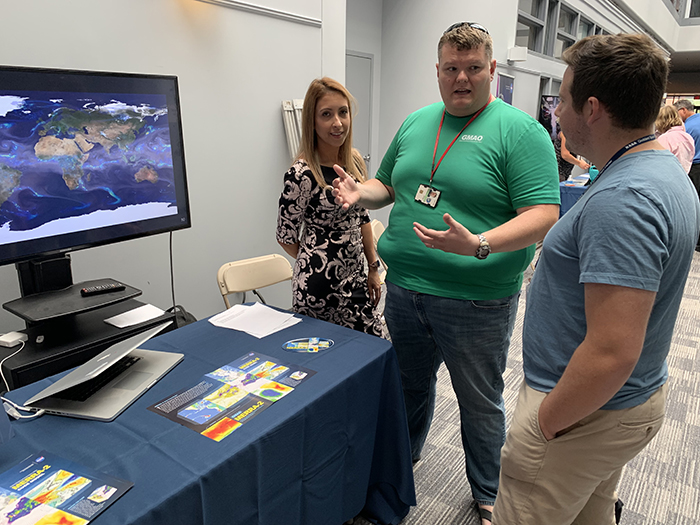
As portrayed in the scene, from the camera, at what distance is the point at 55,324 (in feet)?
5.20

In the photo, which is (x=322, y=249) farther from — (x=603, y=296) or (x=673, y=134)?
(x=673, y=134)

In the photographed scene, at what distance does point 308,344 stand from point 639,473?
163cm

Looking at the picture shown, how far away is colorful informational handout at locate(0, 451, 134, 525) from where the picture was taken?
2.71ft

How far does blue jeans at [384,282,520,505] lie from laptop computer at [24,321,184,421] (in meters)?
0.78

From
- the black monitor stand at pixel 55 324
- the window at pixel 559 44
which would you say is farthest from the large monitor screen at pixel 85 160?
the window at pixel 559 44

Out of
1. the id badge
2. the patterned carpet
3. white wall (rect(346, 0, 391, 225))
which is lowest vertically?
the patterned carpet

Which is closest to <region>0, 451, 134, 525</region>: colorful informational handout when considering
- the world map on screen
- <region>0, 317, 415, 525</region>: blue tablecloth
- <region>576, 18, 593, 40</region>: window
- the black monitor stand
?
<region>0, 317, 415, 525</region>: blue tablecloth

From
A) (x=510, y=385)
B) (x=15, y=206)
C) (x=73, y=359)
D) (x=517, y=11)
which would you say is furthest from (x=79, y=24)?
(x=517, y=11)

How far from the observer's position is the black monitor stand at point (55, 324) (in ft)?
4.62

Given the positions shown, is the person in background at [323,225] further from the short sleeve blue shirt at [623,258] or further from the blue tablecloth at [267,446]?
the short sleeve blue shirt at [623,258]

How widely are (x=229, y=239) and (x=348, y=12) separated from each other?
2901 millimetres

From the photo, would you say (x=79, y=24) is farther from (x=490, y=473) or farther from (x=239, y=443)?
(x=490, y=473)

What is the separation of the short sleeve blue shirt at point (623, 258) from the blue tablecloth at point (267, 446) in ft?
1.79

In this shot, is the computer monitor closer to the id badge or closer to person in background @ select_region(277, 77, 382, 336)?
person in background @ select_region(277, 77, 382, 336)
